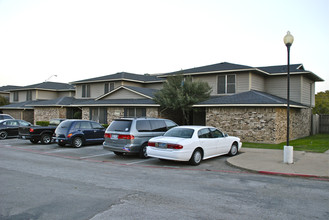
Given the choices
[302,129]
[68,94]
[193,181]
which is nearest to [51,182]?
[193,181]

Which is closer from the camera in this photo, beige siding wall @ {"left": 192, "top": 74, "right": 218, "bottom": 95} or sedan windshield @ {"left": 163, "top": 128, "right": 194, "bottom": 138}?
sedan windshield @ {"left": 163, "top": 128, "right": 194, "bottom": 138}

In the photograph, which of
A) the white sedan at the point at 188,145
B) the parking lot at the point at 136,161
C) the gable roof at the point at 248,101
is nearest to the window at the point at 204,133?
the white sedan at the point at 188,145

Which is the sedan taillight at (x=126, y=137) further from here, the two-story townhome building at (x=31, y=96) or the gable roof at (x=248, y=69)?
the two-story townhome building at (x=31, y=96)

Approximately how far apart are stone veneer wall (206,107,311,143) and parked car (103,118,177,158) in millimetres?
7934

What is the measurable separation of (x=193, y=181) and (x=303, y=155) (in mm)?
7185

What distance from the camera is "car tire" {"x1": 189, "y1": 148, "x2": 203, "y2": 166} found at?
1100 centimetres

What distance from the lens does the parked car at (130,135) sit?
12234mm

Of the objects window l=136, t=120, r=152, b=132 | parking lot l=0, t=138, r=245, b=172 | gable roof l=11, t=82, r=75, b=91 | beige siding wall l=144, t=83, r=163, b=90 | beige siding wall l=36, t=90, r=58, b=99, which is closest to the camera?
parking lot l=0, t=138, r=245, b=172

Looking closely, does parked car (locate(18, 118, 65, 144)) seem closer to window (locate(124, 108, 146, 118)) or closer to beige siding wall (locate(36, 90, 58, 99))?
window (locate(124, 108, 146, 118))

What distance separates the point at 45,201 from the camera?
6.18 metres

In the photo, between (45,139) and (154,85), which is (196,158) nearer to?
(45,139)

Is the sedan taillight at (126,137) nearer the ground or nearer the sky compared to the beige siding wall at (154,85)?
nearer the ground

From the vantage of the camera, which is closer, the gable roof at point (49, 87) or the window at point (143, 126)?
the window at point (143, 126)

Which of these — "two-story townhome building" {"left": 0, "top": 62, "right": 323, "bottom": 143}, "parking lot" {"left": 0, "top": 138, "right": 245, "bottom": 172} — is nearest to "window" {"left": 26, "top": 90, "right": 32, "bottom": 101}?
"two-story townhome building" {"left": 0, "top": 62, "right": 323, "bottom": 143}
